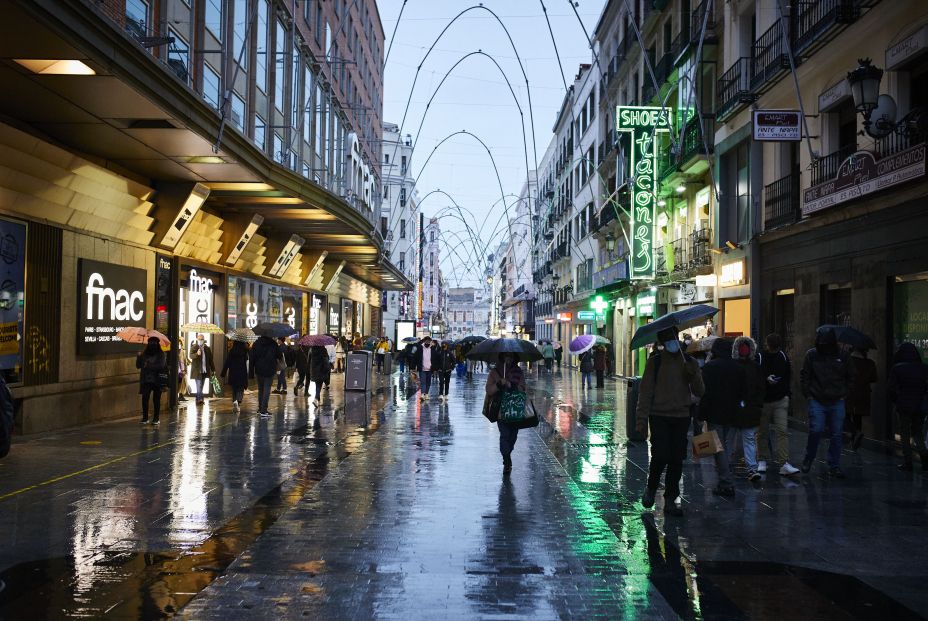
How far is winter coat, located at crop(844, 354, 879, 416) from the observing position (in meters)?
12.8

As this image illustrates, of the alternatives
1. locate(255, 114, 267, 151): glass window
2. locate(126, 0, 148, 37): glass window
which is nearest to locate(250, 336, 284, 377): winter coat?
locate(126, 0, 148, 37): glass window

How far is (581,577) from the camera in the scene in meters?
6.18

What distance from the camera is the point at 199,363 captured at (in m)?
21.4

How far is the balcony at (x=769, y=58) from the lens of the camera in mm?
18656

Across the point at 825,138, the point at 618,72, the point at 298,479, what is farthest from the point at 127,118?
the point at 618,72

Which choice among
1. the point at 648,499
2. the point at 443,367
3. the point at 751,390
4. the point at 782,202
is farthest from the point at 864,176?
the point at 443,367

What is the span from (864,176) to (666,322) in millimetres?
7044

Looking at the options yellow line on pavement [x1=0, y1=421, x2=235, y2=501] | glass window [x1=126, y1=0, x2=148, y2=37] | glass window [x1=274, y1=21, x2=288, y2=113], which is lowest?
yellow line on pavement [x1=0, y1=421, x2=235, y2=501]

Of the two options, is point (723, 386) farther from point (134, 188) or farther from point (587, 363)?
point (587, 363)

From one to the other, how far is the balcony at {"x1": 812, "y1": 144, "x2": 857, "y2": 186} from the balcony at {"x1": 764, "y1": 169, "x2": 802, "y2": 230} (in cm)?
122

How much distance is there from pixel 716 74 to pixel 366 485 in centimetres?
1948

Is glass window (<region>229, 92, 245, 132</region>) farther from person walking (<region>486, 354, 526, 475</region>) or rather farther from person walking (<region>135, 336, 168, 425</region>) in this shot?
person walking (<region>486, 354, 526, 475</region>)

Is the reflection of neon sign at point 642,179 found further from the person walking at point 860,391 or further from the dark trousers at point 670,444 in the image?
the dark trousers at point 670,444

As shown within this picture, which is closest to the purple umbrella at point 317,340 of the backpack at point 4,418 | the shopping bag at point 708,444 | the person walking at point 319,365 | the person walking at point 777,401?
the person walking at point 319,365
